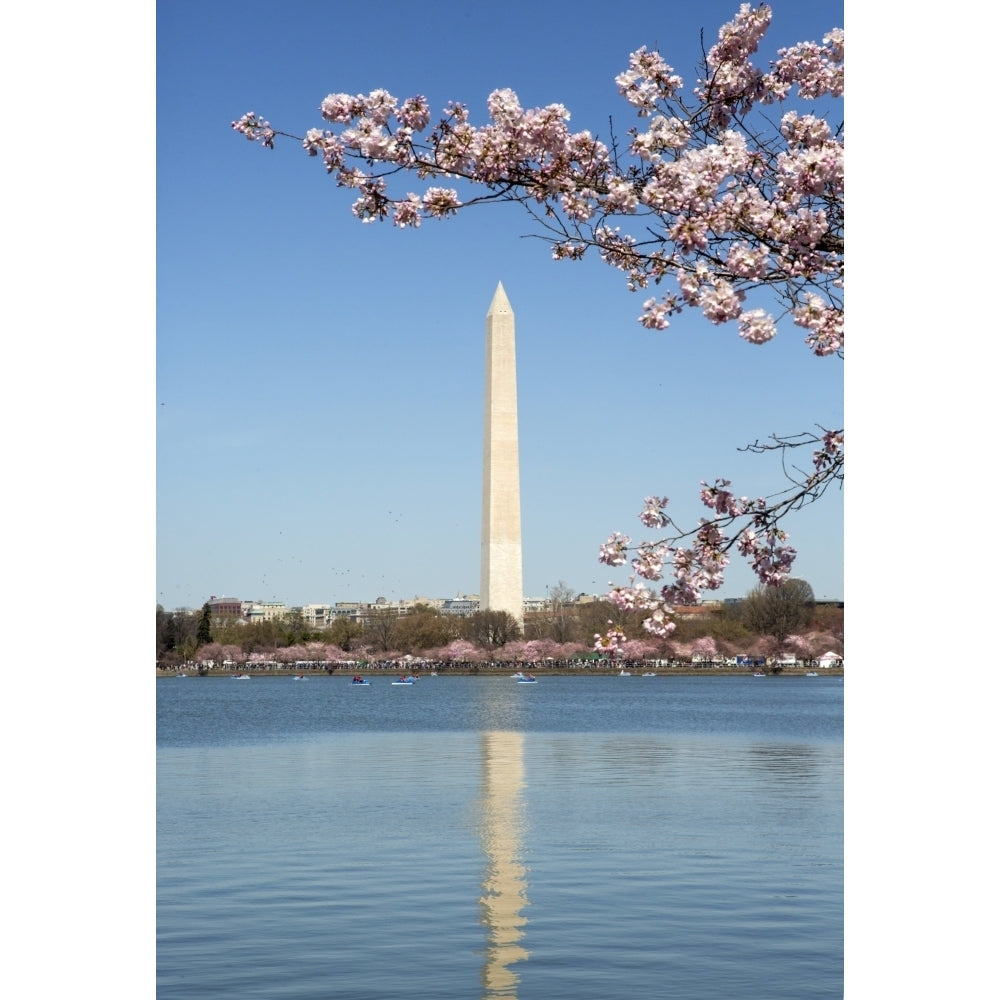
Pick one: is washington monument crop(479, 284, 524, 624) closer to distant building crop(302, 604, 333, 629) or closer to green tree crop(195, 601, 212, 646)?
green tree crop(195, 601, 212, 646)

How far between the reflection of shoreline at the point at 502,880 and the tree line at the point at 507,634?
30683 mm

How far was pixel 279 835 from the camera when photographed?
37.7ft

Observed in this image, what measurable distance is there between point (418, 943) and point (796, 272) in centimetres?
483

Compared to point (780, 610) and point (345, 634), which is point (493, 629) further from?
point (345, 634)

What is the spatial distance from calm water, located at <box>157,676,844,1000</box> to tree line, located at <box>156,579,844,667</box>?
27914mm

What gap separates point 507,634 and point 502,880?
1591 inches

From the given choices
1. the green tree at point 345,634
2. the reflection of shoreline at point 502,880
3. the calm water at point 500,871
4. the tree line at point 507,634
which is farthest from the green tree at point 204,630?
the reflection of shoreline at point 502,880

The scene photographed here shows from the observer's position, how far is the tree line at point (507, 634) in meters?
53.6

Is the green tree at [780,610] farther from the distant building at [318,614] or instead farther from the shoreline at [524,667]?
the distant building at [318,614]

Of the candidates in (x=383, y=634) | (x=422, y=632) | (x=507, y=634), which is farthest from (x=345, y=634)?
(x=507, y=634)

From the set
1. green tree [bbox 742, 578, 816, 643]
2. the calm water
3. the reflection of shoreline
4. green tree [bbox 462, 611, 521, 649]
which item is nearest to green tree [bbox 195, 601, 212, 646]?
green tree [bbox 462, 611, 521, 649]

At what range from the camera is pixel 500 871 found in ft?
31.4
